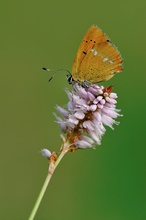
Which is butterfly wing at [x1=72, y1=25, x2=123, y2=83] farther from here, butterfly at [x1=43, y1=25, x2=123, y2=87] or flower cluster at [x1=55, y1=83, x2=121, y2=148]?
flower cluster at [x1=55, y1=83, x2=121, y2=148]

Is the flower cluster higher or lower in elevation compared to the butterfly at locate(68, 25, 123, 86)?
lower

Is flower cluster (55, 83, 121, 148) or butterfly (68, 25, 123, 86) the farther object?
butterfly (68, 25, 123, 86)

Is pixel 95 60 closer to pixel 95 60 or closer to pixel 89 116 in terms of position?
pixel 95 60

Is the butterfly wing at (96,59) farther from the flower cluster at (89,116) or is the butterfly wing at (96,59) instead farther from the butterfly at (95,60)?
the flower cluster at (89,116)

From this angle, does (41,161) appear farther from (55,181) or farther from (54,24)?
(54,24)

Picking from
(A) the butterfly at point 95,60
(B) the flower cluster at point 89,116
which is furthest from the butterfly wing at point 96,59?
(B) the flower cluster at point 89,116

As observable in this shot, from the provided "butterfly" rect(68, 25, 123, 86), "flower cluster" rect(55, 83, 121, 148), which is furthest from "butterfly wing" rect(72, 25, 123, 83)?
"flower cluster" rect(55, 83, 121, 148)
